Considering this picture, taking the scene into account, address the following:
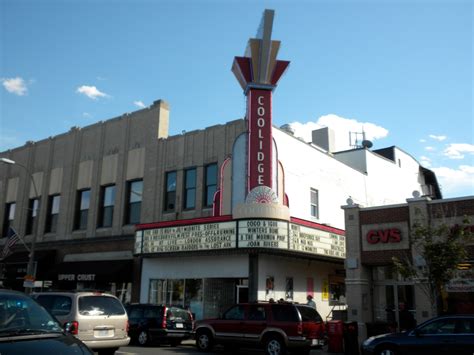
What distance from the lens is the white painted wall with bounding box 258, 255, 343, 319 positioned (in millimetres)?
21250

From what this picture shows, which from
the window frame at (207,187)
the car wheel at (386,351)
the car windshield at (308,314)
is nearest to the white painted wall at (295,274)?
the window frame at (207,187)

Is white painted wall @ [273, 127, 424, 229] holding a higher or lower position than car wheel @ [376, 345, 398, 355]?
higher

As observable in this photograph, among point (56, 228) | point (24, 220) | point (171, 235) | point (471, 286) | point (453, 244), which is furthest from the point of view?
point (24, 220)

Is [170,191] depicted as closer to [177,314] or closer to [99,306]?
[177,314]

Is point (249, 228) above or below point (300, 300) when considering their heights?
above

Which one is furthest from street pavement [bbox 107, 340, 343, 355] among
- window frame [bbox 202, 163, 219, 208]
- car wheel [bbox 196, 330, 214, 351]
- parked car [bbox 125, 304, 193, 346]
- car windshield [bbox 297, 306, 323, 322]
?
window frame [bbox 202, 163, 219, 208]

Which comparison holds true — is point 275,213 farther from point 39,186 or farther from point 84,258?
point 39,186

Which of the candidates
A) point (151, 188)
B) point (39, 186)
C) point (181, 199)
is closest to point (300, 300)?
point (181, 199)

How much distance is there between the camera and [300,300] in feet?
77.3

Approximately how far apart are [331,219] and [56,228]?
16966mm

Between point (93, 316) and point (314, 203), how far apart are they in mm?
16736

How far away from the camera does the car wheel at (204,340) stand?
1620cm

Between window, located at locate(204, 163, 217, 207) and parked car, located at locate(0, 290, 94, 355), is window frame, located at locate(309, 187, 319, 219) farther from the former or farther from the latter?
parked car, located at locate(0, 290, 94, 355)

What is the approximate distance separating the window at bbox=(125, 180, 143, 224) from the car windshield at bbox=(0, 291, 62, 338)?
786 inches
